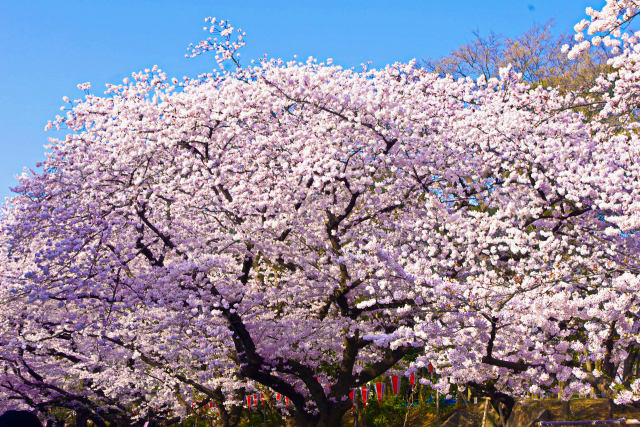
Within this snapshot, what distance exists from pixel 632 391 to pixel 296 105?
28.2ft

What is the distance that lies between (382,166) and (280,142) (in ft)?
7.17

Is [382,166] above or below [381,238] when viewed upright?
above

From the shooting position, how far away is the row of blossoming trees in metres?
10.7

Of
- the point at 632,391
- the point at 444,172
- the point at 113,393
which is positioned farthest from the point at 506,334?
the point at 113,393

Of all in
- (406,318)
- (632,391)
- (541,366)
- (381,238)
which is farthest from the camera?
(381,238)

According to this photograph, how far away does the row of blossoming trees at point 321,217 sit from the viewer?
1070 cm

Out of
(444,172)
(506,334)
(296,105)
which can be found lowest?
(506,334)

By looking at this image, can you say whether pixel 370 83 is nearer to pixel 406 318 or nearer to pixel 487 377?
pixel 406 318

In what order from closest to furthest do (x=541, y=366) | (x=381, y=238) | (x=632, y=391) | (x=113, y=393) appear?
(x=632, y=391), (x=541, y=366), (x=381, y=238), (x=113, y=393)

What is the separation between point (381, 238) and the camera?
44.5 feet

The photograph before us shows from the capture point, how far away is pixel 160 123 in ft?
41.7

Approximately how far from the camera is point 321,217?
1362cm

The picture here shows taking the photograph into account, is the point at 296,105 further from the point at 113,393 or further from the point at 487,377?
the point at 113,393

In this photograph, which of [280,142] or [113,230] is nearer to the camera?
[113,230]
